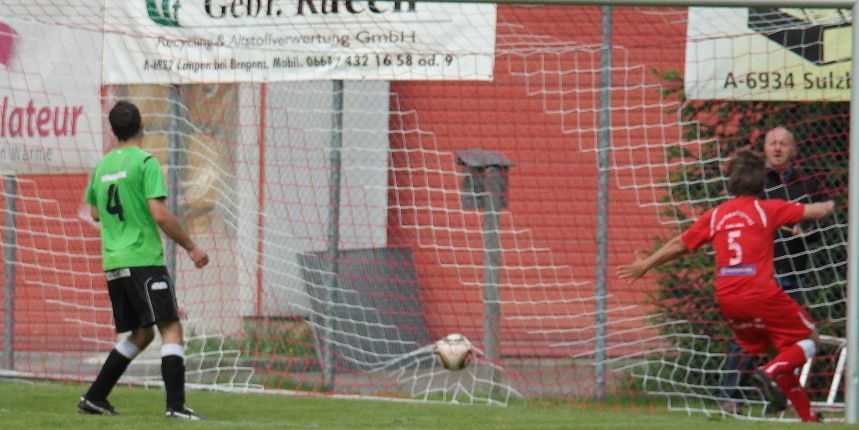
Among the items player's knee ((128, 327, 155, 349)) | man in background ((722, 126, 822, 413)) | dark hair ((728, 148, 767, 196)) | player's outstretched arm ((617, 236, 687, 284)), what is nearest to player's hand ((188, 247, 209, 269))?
player's knee ((128, 327, 155, 349))

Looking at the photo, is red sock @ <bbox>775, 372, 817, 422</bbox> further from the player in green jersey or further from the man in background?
the player in green jersey

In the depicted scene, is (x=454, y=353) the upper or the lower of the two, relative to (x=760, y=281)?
lower

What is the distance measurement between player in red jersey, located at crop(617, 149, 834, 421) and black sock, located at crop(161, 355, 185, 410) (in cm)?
305

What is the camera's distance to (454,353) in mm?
10117

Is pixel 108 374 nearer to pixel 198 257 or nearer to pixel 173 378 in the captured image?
pixel 173 378

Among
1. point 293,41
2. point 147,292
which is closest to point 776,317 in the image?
point 147,292

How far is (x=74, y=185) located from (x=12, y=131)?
2770 mm

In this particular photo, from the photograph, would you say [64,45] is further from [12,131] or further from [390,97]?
[390,97]

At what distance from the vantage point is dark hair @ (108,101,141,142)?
8156 mm

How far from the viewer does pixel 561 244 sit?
12938 millimetres

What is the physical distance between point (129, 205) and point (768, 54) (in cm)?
437

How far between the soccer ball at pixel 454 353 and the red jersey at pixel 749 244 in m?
2.13

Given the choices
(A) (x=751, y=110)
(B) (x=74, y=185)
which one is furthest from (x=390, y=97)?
(A) (x=751, y=110)

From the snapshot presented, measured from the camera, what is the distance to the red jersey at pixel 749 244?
8.45 metres
